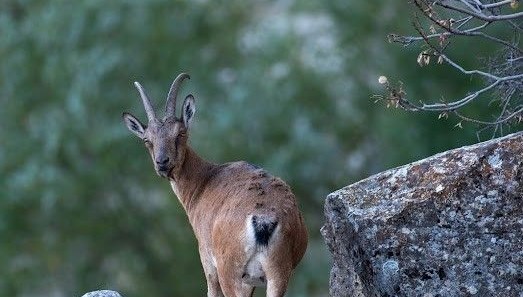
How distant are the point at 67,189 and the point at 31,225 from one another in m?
1.64

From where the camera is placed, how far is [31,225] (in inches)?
1241

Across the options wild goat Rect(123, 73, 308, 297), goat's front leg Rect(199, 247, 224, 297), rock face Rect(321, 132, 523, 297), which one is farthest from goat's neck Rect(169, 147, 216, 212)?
rock face Rect(321, 132, 523, 297)

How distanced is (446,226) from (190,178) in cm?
377

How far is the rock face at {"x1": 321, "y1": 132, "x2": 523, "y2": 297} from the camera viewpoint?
386 inches

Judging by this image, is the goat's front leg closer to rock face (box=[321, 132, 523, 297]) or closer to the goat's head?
the goat's head

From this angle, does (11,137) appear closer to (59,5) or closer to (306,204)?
(59,5)

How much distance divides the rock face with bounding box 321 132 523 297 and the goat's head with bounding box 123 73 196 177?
301cm

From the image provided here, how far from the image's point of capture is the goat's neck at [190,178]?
1299 cm

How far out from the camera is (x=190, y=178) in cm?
1316

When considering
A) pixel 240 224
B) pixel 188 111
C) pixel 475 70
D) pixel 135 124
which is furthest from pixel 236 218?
pixel 135 124

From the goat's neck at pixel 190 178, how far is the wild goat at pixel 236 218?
0.5 inches

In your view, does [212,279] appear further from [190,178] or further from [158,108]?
[158,108]

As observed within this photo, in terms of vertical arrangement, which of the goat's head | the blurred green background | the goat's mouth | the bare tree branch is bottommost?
the bare tree branch

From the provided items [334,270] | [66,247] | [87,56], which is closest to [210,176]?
[334,270]
